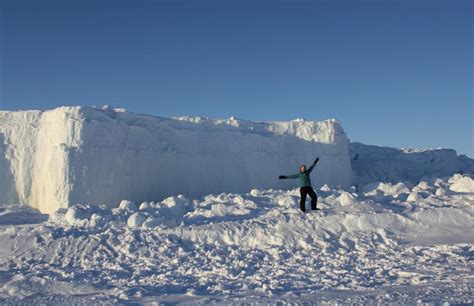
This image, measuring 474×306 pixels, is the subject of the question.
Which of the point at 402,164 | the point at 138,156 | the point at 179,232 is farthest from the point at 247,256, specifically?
the point at 402,164

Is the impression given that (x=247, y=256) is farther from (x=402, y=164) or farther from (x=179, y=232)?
(x=402, y=164)

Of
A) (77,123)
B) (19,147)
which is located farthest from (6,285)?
(19,147)

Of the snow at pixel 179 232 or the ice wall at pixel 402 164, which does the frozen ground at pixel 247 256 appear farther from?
the ice wall at pixel 402 164

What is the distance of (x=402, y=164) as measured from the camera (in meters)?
25.9

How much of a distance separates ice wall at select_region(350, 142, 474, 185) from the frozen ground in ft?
46.4

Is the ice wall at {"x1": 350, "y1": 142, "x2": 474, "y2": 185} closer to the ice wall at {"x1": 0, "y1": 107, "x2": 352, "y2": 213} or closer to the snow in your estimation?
the ice wall at {"x1": 0, "y1": 107, "x2": 352, "y2": 213}

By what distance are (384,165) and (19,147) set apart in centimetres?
1843

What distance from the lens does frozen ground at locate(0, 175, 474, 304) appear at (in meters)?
4.95

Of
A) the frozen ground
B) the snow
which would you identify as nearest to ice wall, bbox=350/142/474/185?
the snow

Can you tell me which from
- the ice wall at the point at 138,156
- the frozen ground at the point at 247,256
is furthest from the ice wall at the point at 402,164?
the frozen ground at the point at 247,256

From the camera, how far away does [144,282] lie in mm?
5578

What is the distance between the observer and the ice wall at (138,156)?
569 inches

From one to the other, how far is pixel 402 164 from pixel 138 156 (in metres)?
16.2

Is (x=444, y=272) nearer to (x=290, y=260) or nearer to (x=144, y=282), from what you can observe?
(x=290, y=260)
